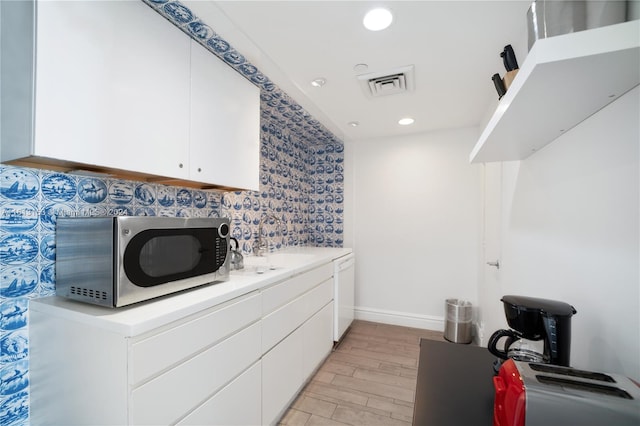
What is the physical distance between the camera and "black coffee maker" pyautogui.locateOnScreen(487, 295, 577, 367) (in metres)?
0.82

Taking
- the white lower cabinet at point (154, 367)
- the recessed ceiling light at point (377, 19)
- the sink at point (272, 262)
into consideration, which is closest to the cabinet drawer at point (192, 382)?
the white lower cabinet at point (154, 367)

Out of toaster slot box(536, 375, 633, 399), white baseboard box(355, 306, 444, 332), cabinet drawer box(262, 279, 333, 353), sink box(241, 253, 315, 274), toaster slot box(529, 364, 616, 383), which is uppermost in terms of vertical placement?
toaster slot box(536, 375, 633, 399)

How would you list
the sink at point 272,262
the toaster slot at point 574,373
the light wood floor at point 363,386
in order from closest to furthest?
the toaster slot at point 574,373 < the light wood floor at point 363,386 < the sink at point 272,262

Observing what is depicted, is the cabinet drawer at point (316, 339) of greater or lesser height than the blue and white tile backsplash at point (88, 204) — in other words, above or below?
below

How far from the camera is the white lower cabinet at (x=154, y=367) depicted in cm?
89

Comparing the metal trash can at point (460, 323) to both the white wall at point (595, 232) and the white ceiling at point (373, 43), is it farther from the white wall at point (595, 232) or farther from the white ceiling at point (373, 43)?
the white ceiling at point (373, 43)

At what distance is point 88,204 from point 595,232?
205cm

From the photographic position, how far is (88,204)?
1.28 meters

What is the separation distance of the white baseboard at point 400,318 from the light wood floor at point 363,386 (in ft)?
0.58

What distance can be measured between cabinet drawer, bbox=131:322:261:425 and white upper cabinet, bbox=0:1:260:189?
2.78 feet

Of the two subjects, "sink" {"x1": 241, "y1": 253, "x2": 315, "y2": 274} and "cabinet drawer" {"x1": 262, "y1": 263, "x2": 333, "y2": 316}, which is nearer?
"cabinet drawer" {"x1": 262, "y1": 263, "x2": 333, "y2": 316}

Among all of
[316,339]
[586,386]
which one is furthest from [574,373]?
[316,339]

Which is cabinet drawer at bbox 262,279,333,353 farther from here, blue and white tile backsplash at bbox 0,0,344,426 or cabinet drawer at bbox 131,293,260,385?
blue and white tile backsplash at bbox 0,0,344,426

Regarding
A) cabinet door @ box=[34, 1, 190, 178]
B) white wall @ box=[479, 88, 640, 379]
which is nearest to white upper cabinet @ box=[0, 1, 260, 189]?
cabinet door @ box=[34, 1, 190, 178]
